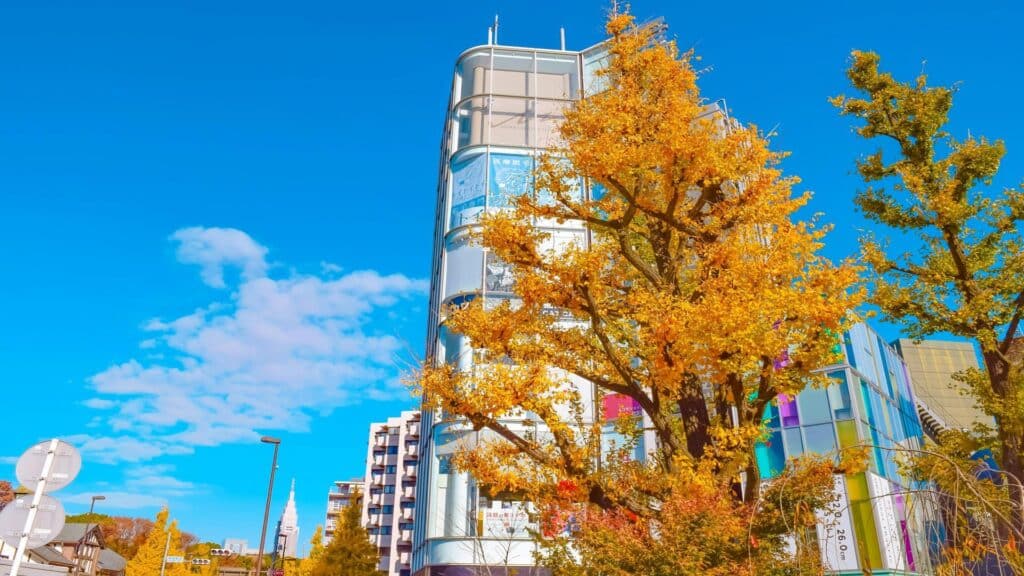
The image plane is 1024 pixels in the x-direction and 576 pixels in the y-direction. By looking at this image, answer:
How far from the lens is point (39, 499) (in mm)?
5230

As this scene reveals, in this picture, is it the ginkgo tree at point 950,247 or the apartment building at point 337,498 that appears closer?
the ginkgo tree at point 950,247

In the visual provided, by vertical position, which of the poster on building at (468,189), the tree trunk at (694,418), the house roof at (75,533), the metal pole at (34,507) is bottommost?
the metal pole at (34,507)

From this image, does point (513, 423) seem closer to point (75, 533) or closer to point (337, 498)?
point (75, 533)

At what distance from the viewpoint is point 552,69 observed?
32844 mm

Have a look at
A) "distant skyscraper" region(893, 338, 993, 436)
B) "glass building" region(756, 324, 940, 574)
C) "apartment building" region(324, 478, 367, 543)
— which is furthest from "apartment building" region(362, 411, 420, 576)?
"distant skyscraper" region(893, 338, 993, 436)

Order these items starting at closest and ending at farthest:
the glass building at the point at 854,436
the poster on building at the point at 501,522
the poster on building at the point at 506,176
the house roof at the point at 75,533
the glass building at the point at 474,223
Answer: the glass building at the point at 854,436
the poster on building at the point at 501,522
the glass building at the point at 474,223
the poster on building at the point at 506,176
the house roof at the point at 75,533

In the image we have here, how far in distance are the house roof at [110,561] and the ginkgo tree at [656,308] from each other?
5749 cm

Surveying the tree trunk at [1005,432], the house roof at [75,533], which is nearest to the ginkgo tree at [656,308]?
the tree trunk at [1005,432]

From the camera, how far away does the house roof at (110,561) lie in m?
54.6

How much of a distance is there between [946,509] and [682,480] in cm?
431

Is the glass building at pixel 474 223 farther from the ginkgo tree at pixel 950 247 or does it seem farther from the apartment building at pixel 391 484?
the apartment building at pixel 391 484

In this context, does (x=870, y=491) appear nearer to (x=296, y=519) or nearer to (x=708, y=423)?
(x=708, y=423)

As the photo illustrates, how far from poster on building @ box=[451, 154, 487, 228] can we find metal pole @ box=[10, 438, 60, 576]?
23.8 m

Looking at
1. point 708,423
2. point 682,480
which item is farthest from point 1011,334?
point 682,480
